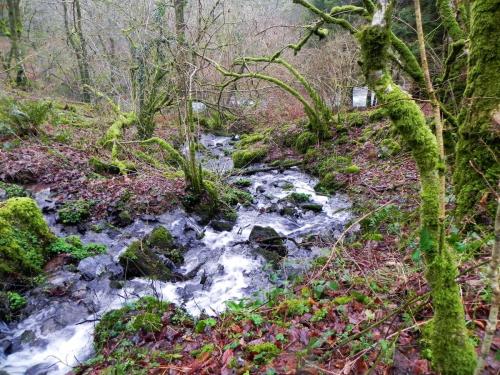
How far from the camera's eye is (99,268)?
5.83m

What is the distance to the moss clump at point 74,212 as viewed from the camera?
7.07 metres

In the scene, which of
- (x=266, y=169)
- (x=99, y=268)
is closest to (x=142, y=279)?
(x=99, y=268)

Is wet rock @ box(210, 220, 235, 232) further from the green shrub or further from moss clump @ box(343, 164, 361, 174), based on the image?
the green shrub

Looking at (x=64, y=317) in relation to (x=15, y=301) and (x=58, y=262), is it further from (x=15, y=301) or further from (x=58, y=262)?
(x=58, y=262)

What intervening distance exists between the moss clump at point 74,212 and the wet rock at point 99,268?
4.96 ft

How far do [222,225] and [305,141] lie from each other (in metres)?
6.19

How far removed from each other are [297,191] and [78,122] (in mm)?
9811

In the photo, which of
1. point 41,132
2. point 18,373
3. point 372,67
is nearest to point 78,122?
point 41,132

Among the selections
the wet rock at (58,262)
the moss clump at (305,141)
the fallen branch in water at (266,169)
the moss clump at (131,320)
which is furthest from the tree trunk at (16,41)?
the moss clump at (131,320)

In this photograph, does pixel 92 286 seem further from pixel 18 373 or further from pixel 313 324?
pixel 313 324

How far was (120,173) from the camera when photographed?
370 inches

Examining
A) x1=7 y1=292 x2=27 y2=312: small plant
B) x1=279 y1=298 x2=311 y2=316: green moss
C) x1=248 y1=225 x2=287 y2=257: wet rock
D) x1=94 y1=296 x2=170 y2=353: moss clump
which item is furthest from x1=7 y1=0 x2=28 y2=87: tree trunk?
x1=279 y1=298 x2=311 y2=316: green moss

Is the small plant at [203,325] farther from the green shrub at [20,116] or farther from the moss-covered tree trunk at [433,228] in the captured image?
the green shrub at [20,116]

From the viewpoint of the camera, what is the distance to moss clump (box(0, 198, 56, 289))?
505cm
